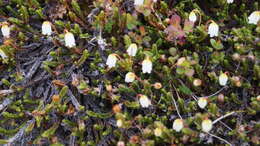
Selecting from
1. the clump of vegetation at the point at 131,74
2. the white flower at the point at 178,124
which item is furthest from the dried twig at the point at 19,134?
the white flower at the point at 178,124

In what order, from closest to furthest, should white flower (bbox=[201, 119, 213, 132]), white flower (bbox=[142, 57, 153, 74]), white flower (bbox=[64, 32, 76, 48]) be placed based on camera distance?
white flower (bbox=[201, 119, 213, 132]), white flower (bbox=[142, 57, 153, 74]), white flower (bbox=[64, 32, 76, 48])

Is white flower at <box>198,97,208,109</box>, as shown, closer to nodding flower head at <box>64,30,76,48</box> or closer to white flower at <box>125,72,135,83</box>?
white flower at <box>125,72,135,83</box>

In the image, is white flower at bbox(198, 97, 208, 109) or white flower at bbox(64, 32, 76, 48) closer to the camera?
white flower at bbox(198, 97, 208, 109)

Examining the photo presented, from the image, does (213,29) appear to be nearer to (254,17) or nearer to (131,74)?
(254,17)

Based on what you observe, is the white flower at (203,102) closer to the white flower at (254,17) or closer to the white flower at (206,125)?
the white flower at (206,125)

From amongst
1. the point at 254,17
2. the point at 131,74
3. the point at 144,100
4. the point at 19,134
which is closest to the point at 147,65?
the point at 131,74

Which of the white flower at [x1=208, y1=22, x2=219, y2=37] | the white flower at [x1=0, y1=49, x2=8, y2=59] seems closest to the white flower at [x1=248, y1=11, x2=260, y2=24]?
the white flower at [x1=208, y1=22, x2=219, y2=37]

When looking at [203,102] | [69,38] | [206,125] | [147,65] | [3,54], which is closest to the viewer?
→ [206,125]

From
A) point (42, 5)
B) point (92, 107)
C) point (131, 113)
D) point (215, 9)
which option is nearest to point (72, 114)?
point (92, 107)
